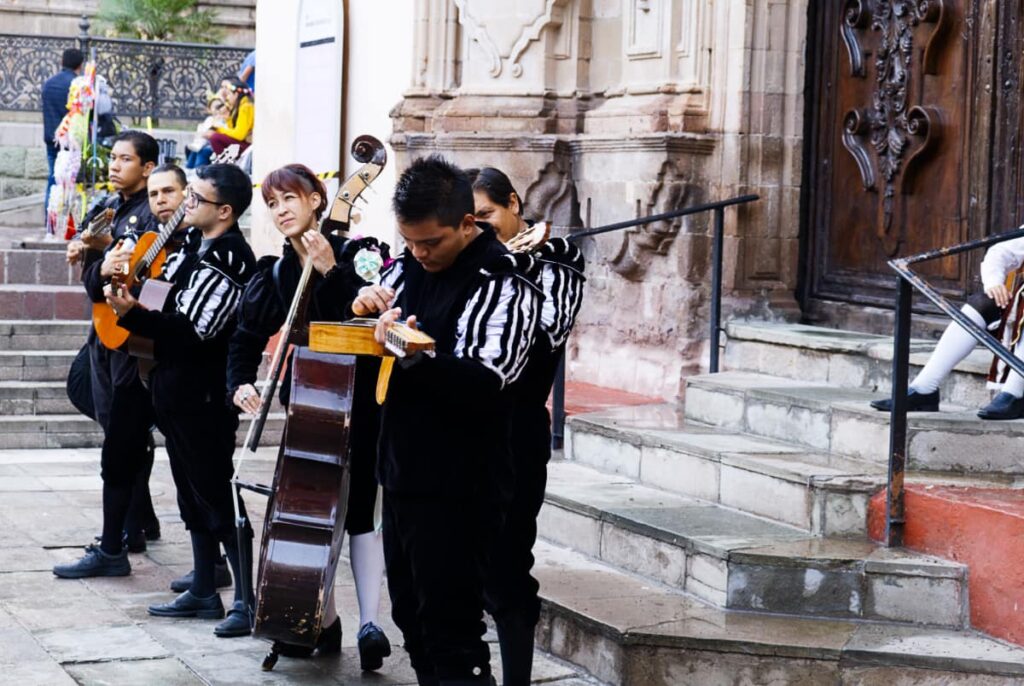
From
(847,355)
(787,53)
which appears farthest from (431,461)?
(787,53)

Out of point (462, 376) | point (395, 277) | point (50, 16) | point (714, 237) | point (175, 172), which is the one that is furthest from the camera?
point (50, 16)

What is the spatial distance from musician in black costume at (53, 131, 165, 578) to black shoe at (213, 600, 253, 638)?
3.63ft

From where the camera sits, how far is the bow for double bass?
5.53m

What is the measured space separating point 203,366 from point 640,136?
351cm

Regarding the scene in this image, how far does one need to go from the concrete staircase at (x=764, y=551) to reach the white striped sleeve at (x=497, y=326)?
60.0 inches

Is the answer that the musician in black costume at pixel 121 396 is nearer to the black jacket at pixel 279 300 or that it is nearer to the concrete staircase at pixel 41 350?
the black jacket at pixel 279 300

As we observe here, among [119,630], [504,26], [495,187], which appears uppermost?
[504,26]

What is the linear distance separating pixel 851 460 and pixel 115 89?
55.9 ft

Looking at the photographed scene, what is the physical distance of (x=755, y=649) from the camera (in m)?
5.54

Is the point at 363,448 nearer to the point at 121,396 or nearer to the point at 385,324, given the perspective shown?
the point at 385,324

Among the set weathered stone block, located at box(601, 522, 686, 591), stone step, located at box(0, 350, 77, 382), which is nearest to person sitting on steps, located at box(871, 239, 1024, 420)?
weathered stone block, located at box(601, 522, 686, 591)

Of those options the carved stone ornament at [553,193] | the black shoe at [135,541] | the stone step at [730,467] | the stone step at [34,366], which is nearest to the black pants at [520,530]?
the stone step at [730,467]

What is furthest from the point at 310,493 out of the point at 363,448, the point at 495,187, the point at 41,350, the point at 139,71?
the point at 139,71

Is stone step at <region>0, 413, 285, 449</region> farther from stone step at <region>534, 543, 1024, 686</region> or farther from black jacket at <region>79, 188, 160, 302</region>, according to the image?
stone step at <region>534, 543, 1024, 686</region>
